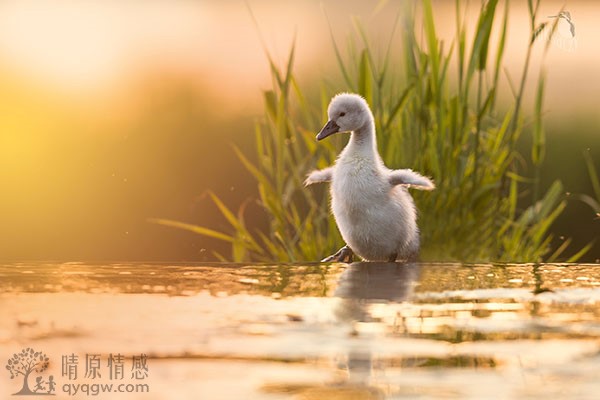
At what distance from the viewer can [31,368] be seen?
266 centimetres

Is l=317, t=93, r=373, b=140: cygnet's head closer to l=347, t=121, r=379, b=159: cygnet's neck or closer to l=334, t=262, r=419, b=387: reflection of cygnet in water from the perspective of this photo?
l=347, t=121, r=379, b=159: cygnet's neck

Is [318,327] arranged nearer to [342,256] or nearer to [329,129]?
[342,256]

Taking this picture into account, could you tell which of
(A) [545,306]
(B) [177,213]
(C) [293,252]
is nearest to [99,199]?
(B) [177,213]

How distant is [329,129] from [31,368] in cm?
291

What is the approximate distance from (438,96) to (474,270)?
5.22 feet

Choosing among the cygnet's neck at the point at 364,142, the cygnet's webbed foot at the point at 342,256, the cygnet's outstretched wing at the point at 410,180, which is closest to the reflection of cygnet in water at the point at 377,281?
the cygnet's outstretched wing at the point at 410,180

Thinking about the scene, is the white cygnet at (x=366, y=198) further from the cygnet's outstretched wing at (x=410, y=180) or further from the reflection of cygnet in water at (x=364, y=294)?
the reflection of cygnet in water at (x=364, y=294)

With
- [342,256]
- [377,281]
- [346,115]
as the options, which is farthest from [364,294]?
[346,115]

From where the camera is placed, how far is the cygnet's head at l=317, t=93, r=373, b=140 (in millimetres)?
5316

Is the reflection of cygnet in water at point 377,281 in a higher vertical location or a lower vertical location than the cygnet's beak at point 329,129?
lower

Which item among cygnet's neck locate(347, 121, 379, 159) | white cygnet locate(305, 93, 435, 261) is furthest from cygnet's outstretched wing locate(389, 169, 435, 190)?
cygnet's neck locate(347, 121, 379, 159)

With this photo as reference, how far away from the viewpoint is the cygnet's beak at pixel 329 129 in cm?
535

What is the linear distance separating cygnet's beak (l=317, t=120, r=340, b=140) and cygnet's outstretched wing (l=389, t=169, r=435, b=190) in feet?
1.20

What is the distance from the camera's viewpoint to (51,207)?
1089 centimetres
